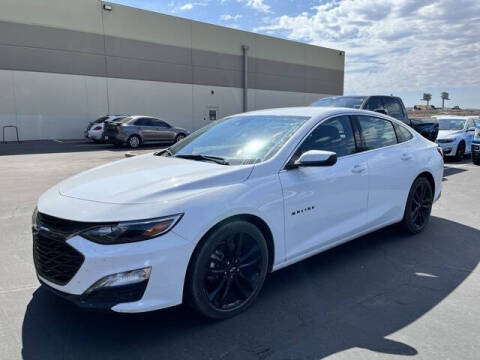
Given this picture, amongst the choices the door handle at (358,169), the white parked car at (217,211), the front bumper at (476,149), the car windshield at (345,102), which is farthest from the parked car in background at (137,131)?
the door handle at (358,169)

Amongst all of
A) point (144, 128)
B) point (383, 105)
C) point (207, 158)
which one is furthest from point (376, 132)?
point (144, 128)

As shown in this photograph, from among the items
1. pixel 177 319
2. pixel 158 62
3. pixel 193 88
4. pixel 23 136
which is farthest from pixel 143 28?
pixel 177 319

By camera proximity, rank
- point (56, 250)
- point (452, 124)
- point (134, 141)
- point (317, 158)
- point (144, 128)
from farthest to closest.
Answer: point (144, 128) < point (134, 141) < point (452, 124) < point (317, 158) < point (56, 250)

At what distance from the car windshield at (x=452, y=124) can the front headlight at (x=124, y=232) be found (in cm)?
1424

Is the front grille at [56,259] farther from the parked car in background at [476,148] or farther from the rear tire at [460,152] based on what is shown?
the rear tire at [460,152]

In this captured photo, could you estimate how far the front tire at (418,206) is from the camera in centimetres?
513

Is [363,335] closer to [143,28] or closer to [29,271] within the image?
[29,271]

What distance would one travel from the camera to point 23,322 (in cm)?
316

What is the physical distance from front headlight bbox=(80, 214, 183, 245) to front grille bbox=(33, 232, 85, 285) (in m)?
0.16

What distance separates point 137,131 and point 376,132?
15779mm

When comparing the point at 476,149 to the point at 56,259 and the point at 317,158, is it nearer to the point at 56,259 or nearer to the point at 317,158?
the point at 317,158

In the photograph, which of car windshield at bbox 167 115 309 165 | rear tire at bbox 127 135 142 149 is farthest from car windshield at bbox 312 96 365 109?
rear tire at bbox 127 135 142 149

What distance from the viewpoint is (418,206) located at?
5301 millimetres

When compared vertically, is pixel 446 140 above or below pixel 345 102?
below
